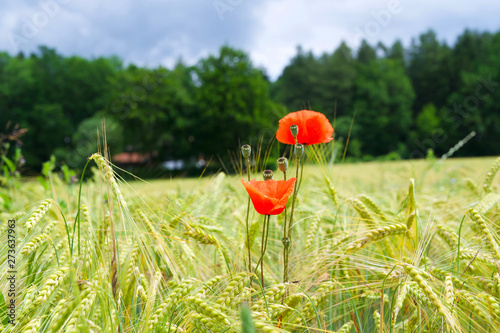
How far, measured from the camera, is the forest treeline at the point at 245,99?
26422 millimetres

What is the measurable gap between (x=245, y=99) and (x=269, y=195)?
87.0 ft

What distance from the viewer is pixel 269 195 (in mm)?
742

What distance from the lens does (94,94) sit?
3619 cm

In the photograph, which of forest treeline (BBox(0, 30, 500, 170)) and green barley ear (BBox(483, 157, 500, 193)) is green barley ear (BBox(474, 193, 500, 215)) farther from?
forest treeline (BBox(0, 30, 500, 170))

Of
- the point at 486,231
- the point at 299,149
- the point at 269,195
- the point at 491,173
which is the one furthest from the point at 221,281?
the point at 491,173

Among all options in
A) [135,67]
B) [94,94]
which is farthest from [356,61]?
[94,94]

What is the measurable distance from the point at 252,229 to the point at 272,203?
10.4 inches

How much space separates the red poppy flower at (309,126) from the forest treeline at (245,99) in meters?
20.8

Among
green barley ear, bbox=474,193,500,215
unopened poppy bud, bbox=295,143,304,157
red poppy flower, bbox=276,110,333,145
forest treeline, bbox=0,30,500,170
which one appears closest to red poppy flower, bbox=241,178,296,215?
unopened poppy bud, bbox=295,143,304,157

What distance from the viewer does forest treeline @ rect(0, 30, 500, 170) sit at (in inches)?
1040

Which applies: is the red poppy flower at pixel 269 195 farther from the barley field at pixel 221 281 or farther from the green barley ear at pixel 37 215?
the green barley ear at pixel 37 215

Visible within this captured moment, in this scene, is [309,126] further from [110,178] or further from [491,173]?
[491,173]

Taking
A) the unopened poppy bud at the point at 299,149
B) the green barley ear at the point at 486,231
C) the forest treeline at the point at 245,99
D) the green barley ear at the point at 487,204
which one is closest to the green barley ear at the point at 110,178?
the unopened poppy bud at the point at 299,149

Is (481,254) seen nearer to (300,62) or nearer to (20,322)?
(20,322)
